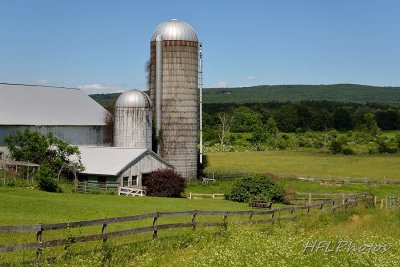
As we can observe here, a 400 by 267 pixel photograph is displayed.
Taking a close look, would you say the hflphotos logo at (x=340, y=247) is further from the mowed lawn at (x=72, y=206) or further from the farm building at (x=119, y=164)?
the farm building at (x=119, y=164)

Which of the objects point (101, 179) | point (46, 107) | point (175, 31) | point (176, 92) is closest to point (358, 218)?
point (101, 179)

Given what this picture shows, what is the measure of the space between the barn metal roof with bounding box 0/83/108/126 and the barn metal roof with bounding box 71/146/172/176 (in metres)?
5.88

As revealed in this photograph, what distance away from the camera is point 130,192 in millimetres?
43750

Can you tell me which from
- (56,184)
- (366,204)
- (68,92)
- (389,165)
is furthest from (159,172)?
(389,165)

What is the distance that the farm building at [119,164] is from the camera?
46969 millimetres

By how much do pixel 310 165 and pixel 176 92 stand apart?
106 feet

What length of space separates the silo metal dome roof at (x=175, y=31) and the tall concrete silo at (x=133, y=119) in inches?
236

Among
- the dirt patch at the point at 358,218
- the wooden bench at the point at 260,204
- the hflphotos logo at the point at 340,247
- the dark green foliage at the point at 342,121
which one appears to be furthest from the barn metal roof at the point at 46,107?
the dark green foliage at the point at 342,121

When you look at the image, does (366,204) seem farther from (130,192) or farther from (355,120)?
(355,120)

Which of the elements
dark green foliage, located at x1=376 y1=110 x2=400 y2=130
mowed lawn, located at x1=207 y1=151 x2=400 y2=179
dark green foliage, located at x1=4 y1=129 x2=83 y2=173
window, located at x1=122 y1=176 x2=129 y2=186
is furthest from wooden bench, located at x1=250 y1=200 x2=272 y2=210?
dark green foliage, located at x1=376 y1=110 x2=400 y2=130

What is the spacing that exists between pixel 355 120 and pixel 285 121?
1854 cm

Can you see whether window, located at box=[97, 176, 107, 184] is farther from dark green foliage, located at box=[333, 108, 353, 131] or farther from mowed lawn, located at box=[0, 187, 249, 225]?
dark green foliage, located at box=[333, 108, 353, 131]

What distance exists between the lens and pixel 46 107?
5791 cm

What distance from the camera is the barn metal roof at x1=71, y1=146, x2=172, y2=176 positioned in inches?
1855
